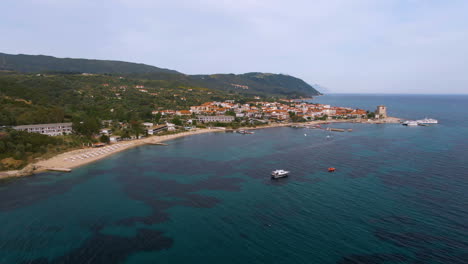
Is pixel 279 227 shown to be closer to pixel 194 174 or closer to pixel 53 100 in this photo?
pixel 194 174

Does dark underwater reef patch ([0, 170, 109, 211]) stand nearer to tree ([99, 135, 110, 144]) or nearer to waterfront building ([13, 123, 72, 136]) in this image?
tree ([99, 135, 110, 144])

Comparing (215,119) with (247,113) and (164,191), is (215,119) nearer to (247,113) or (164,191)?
(247,113)

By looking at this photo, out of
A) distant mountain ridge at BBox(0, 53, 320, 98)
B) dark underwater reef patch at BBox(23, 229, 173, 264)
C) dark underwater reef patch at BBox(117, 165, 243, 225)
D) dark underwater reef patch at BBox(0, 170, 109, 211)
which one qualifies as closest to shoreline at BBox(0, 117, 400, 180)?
dark underwater reef patch at BBox(0, 170, 109, 211)

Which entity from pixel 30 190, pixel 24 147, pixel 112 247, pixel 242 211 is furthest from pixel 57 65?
pixel 242 211

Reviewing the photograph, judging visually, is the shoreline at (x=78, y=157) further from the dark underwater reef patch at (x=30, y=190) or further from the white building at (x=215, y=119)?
the white building at (x=215, y=119)

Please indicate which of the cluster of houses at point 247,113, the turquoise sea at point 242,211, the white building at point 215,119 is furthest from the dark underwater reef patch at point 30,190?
the cluster of houses at point 247,113

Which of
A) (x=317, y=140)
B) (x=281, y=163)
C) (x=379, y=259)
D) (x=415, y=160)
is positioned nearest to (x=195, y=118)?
(x=317, y=140)

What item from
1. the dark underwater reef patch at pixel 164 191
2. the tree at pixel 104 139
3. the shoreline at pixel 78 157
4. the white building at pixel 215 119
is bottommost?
the dark underwater reef patch at pixel 164 191
